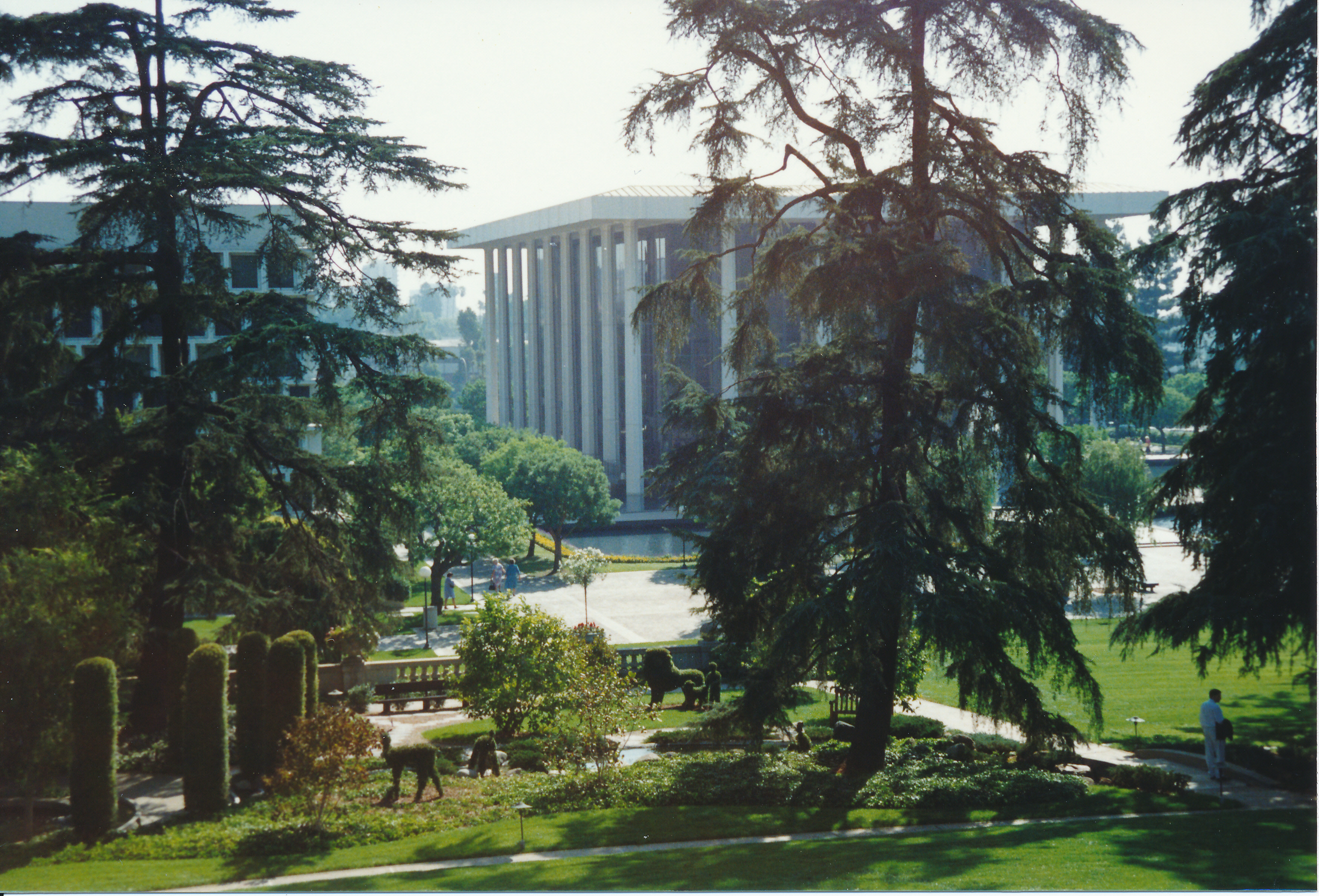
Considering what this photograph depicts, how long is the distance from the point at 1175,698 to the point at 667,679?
1140 cm

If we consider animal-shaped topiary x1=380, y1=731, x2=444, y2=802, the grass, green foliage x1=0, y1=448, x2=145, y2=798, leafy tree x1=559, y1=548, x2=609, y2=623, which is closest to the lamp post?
the grass

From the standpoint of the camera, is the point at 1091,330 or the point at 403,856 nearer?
the point at 403,856

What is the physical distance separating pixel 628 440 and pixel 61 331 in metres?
37.9

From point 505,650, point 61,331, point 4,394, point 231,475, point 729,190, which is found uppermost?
point 729,190

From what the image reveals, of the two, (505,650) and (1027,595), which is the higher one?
(1027,595)

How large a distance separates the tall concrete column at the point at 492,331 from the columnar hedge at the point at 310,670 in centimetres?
5687

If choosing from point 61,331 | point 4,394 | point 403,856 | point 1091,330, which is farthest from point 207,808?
point 1091,330

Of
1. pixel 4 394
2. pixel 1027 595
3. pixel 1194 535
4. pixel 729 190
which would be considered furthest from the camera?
pixel 4 394

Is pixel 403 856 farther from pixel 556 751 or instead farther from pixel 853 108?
pixel 853 108

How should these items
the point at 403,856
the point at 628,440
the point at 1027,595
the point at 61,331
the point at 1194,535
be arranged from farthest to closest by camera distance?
the point at 628,440, the point at 61,331, the point at 1194,535, the point at 1027,595, the point at 403,856

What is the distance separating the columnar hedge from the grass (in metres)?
3.72

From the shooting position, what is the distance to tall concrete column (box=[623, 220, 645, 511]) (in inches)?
2152

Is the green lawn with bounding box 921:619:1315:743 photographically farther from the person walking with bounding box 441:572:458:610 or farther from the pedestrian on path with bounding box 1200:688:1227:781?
the person walking with bounding box 441:572:458:610

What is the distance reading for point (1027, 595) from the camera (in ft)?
47.4
